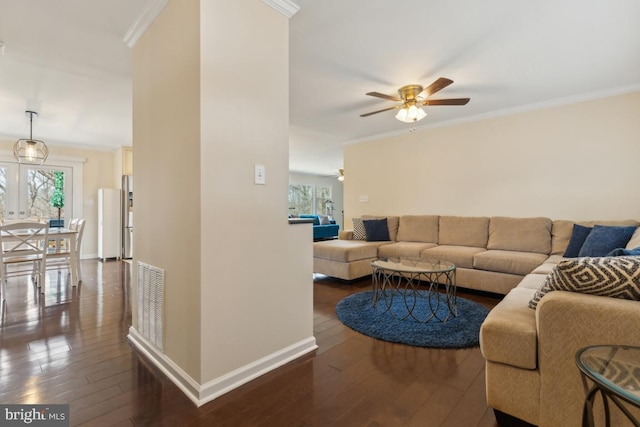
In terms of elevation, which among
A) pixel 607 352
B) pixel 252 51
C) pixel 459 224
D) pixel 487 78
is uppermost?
pixel 487 78

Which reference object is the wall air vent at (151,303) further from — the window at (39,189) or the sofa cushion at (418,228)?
the window at (39,189)

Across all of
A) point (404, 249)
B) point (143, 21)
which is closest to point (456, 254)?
point (404, 249)

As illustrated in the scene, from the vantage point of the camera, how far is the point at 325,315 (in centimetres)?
278

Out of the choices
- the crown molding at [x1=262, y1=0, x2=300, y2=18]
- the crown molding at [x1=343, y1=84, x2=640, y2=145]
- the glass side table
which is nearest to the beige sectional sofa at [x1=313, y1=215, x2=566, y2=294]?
the crown molding at [x1=343, y1=84, x2=640, y2=145]

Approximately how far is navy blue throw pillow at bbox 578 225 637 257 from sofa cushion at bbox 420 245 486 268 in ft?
3.35

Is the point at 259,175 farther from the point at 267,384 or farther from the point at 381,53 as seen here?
the point at 381,53

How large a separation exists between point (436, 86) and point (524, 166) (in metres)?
2.12

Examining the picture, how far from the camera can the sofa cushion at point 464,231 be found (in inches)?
158

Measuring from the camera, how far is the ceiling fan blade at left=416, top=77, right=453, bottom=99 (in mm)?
2568

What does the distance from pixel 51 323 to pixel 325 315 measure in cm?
243

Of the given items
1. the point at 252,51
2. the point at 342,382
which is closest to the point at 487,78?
the point at 252,51

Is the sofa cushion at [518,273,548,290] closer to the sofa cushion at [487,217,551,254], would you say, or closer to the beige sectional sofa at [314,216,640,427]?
the beige sectional sofa at [314,216,640,427]

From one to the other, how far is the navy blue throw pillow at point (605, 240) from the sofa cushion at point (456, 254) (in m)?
1.02

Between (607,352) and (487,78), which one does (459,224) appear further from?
(607,352)
